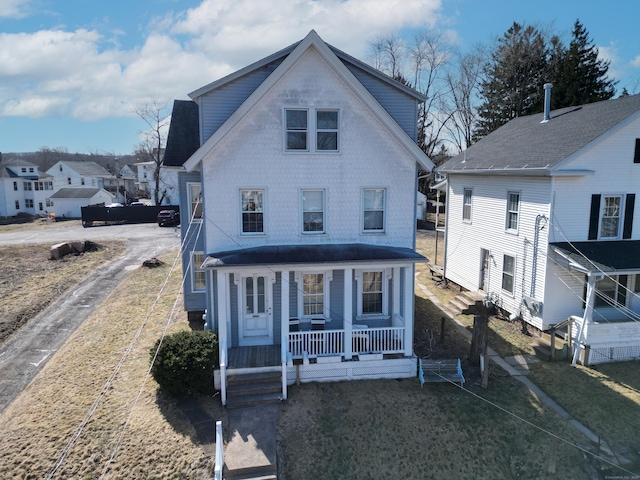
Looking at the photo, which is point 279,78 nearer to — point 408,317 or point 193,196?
point 193,196

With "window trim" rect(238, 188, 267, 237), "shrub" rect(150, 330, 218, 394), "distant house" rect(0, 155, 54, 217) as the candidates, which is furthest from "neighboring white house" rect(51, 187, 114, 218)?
"shrub" rect(150, 330, 218, 394)

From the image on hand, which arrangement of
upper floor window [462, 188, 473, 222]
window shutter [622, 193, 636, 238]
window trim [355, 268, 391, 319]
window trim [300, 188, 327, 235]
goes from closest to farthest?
window trim [300, 188, 327, 235] → window trim [355, 268, 391, 319] → window shutter [622, 193, 636, 238] → upper floor window [462, 188, 473, 222]

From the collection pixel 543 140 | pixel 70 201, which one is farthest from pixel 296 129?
pixel 70 201

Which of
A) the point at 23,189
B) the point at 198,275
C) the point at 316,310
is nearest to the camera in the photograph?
the point at 316,310

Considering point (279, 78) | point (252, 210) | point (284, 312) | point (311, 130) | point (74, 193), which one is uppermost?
point (279, 78)

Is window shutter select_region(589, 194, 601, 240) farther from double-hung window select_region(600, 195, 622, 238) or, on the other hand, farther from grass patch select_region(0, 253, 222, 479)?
grass patch select_region(0, 253, 222, 479)

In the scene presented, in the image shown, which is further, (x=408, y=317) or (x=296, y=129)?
(x=296, y=129)

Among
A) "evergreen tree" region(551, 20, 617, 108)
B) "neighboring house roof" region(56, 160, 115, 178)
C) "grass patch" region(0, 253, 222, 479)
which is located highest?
"evergreen tree" region(551, 20, 617, 108)
